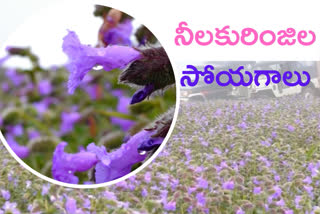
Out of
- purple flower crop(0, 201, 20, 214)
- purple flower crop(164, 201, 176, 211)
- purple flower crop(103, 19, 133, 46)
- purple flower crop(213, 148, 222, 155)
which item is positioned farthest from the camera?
purple flower crop(213, 148, 222, 155)

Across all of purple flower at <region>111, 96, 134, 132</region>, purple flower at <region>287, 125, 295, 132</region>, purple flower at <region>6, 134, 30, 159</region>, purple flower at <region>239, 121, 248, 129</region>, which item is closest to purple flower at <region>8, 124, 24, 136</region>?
purple flower at <region>6, 134, 30, 159</region>

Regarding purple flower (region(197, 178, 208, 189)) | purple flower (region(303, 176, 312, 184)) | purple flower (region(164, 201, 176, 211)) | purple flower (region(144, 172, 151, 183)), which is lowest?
purple flower (region(164, 201, 176, 211))

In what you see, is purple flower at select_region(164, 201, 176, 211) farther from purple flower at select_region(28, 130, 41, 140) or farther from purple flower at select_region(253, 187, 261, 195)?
purple flower at select_region(28, 130, 41, 140)

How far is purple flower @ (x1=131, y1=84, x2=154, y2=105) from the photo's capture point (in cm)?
109

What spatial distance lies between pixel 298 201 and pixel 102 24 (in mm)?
786

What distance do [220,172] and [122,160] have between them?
1.50 feet

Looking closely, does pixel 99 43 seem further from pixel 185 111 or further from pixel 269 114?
pixel 269 114

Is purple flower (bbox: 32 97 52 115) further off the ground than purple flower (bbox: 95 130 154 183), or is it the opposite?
purple flower (bbox: 32 97 52 115)

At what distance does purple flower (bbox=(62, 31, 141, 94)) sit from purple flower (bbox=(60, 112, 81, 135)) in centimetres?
7

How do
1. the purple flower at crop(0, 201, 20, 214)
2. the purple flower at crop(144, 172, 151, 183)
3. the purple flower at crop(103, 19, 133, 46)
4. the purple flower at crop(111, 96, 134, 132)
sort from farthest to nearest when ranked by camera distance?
the purple flower at crop(144, 172, 151, 183)
the purple flower at crop(0, 201, 20, 214)
the purple flower at crop(103, 19, 133, 46)
the purple flower at crop(111, 96, 134, 132)

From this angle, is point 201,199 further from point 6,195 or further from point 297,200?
point 6,195

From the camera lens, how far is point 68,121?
1160mm

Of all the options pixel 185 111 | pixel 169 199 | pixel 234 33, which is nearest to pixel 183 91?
pixel 185 111

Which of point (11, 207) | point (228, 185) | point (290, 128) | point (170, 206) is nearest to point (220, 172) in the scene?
point (228, 185)
